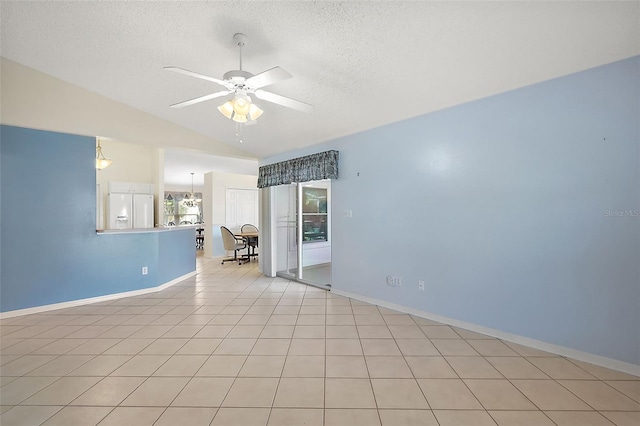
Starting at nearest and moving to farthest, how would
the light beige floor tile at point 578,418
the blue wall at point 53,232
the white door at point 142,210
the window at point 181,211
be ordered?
the light beige floor tile at point 578,418 → the blue wall at point 53,232 → the white door at point 142,210 → the window at point 181,211

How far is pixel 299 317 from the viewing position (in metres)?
3.23

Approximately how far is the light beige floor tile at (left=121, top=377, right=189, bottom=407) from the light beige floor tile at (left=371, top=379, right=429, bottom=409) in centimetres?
141

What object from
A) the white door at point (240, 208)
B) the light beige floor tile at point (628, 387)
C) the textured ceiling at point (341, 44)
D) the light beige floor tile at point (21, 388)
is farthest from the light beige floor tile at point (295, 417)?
the white door at point (240, 208)

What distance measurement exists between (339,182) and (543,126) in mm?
2452

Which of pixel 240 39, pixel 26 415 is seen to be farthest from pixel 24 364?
pixel 240 39

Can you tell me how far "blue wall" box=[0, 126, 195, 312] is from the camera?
3289mm

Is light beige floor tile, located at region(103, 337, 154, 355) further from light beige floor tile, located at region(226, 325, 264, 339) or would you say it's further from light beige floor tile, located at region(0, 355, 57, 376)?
light beige floor tile, located at region(226, 325, 264, 339)

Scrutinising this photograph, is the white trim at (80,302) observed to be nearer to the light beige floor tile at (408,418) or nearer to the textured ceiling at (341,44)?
the textured ceiling at (341,44)

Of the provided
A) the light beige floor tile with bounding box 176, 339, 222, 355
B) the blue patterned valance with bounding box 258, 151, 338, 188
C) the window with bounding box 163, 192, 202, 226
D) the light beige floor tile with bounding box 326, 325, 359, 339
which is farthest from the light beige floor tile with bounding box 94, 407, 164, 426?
the window with bounding box 163, 192, 202, 226

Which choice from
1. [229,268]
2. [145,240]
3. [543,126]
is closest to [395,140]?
[543,126]

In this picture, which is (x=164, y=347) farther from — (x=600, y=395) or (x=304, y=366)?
(x=600, y=395)

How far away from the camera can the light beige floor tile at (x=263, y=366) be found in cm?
206

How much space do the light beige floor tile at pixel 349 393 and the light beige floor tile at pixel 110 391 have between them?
1.40m

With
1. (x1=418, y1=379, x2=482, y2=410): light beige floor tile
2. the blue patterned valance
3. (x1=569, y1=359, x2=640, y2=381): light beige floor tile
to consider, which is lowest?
(x1=418, y1=379, x2=482, y2=410): light beige floor tile
